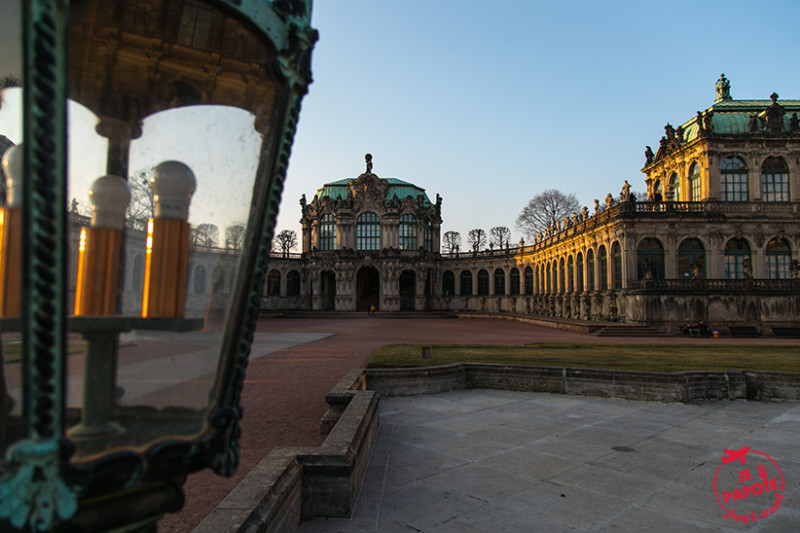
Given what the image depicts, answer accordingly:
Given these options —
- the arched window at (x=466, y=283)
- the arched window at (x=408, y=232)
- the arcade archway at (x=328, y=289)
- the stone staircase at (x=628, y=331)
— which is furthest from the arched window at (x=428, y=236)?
the stone staircase at (x=628, y=331)

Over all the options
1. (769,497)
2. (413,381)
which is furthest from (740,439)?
(413,381)

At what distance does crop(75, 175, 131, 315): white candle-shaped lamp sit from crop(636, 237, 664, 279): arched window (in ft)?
104

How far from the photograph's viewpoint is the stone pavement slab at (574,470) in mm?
4223

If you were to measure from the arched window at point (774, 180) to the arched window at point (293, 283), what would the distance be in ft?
144

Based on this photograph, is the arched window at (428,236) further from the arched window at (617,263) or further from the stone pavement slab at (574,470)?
the stone pavement slab at (574,470)

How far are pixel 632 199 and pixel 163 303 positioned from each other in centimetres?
3338

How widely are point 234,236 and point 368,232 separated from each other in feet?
187

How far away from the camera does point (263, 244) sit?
5.57 ft

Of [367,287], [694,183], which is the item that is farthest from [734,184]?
[367,287]

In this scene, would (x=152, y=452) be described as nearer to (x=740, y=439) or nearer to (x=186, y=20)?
(x=186, y=20)

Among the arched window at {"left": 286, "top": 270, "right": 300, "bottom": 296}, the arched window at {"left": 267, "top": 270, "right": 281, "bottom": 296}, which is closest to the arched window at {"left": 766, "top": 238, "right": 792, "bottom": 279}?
the arched window at {"left": 286, "top": 270, "right": 300, "bottom": 296}

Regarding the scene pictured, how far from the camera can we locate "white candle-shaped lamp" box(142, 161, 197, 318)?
5.37 feet

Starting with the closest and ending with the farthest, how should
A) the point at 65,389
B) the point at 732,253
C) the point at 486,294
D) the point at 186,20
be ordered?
the point at 65,389 < the point at 186,20 < the point at 732,253 < the point at 486,294

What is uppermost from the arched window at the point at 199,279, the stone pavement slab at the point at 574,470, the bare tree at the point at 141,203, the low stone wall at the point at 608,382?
the bare tree at the point at 141,203
